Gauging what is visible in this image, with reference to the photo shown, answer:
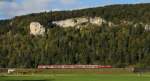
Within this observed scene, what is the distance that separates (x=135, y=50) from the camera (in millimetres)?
186250

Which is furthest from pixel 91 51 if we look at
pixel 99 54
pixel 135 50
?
pixel 135 50

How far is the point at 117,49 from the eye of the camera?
190 m

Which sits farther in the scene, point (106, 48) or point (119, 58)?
point (106, 48)

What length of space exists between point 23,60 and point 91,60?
2248 cm

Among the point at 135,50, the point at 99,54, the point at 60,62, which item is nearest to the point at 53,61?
the point at 60,62

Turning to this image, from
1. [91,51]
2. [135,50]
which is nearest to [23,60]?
[91,51]

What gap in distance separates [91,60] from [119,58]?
36.8 ft

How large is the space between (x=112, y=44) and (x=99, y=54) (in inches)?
270

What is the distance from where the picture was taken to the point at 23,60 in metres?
186

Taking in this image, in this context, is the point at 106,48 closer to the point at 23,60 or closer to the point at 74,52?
the point at 74,52

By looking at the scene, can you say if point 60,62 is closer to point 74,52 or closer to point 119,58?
point 74,52

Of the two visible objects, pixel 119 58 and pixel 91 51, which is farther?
pixel 91 51

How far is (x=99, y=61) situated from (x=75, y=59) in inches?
347

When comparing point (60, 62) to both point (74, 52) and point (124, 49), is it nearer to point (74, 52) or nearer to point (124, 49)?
point (74, 52)
